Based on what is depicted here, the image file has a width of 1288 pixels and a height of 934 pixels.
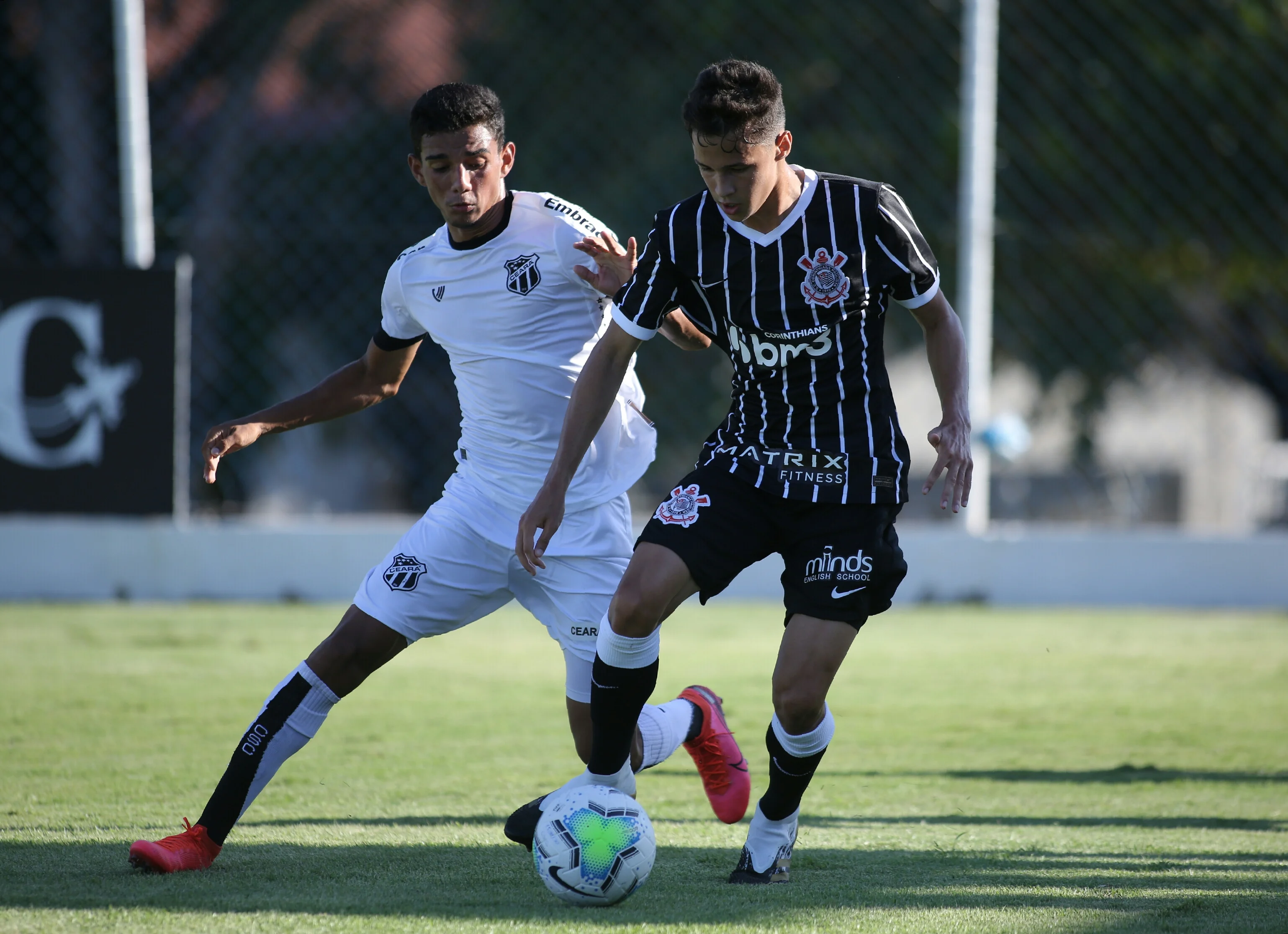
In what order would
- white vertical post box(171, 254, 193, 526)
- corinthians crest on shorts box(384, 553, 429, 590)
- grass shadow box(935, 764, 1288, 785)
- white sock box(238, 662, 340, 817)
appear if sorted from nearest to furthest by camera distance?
white sock box(238, 662, 340, 817)
corinthians crest on shorts box(384, 553, 429, 590)
grass shadow box(935, 764, 1288, 785)
white vertical post box(171, 254, 193, 526)

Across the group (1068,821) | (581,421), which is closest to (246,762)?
(581,421)

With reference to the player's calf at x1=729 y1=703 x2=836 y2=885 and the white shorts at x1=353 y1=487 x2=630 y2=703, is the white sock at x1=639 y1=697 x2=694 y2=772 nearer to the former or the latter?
the white shorts at x1=353 y1=487 x2=630 y2=703

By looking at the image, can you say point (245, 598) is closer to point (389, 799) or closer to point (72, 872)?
point (389, 799)

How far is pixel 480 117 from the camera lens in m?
3.95

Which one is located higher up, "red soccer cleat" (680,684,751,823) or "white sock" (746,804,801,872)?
"white sock" (746,804,801,872)

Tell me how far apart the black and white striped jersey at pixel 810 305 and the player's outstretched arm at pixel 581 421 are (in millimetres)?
82

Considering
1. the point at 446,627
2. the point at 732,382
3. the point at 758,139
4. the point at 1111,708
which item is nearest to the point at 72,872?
the point at 446,627

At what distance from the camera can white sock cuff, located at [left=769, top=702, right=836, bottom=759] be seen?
3492 millimetres

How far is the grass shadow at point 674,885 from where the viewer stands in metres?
3.12

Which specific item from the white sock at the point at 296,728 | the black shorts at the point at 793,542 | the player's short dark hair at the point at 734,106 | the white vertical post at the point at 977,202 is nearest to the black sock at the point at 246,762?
the white sock at the point at 296,728

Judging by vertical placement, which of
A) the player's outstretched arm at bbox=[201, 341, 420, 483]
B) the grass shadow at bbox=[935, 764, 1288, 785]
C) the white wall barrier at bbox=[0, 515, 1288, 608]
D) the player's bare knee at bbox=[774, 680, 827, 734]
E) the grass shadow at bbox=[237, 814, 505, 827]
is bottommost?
the white wall barrier at bbox=[0, 515, 1288, 608]

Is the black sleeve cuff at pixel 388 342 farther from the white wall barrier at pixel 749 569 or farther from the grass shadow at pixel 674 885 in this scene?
the white wall barrier at pixel 749 569

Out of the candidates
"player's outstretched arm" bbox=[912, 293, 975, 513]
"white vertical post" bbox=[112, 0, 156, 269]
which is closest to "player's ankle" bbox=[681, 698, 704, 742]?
"player's outstretched arm" bbox=[912, 293, 975, 513]

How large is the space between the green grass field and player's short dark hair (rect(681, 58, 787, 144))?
1742 millimetres
